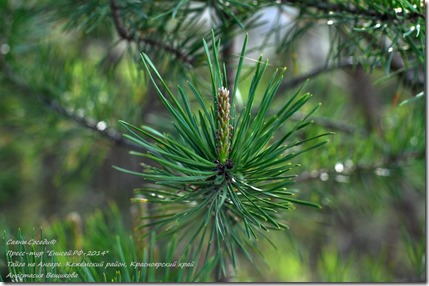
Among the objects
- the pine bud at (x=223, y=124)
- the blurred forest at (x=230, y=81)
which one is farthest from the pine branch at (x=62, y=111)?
the pine bud at (x=223, y=124)

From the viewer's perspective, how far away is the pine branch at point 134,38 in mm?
392

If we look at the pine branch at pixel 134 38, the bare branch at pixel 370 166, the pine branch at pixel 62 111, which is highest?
the pine branch at pixel 134 38

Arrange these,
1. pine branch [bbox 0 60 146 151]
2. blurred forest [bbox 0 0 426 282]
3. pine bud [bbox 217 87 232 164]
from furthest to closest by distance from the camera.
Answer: pine branch [bbox 0 60 146 151] → blurred forest [bbox 0 0 426 282] → pine bud [bbox 217 87 232 164]

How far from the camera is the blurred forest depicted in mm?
391

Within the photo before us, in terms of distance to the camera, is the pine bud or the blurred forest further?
the blurred forest

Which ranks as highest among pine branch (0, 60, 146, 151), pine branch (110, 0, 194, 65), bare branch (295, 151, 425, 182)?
pine branch (110, 0, 194, 65)

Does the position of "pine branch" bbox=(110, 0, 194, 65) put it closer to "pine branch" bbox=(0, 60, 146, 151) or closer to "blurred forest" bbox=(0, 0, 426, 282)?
"blurred forest" bbox=(0, 0, 426, 282)

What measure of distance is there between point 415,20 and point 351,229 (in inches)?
24.1

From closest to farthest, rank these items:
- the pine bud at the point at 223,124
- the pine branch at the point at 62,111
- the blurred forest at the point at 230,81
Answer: the pine bud at the point at 223,124 → the blurred forest at the point at 230,81 → the pine branch at the point at 62,111

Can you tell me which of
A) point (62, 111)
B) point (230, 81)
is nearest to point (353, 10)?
point (230, 81)

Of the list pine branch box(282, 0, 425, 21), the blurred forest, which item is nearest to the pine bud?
the blurred forest

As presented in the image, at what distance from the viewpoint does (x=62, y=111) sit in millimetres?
539

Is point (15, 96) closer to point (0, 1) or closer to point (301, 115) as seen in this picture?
point (0, 1)

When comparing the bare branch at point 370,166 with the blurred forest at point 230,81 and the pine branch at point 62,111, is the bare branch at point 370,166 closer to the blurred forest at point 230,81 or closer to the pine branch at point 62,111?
the blurred forest at point 230,81
